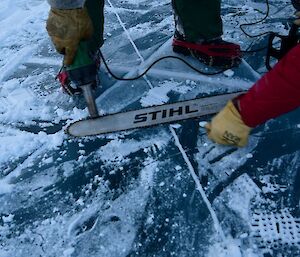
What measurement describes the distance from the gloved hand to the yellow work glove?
0.74m

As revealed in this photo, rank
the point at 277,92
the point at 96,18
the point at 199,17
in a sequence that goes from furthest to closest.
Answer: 1. the point at 199,17
2. the point at 96,18
3. the point at 277,92

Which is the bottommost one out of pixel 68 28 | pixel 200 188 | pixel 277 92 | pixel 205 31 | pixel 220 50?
pixel 200 188

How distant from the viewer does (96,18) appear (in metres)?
2.14

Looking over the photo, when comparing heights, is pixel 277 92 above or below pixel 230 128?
above

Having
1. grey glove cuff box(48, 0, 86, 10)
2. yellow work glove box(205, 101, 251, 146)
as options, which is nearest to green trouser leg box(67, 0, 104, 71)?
grey glove cuff box(48, 0, 86, 10)

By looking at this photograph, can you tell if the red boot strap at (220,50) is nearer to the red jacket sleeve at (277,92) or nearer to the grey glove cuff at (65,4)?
the red jacket sleeve at (277,92)

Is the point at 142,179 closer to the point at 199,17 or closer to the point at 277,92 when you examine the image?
the point at 277,92

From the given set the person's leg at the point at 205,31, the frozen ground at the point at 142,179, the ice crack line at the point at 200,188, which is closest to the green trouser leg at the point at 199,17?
the person's leg at the point at 205,31

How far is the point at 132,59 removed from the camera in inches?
99.1

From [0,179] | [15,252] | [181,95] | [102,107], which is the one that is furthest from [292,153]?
[0,179]

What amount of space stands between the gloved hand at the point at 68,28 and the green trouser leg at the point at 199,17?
77 centimetres

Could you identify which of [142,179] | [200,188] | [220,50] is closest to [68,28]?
[142,179]

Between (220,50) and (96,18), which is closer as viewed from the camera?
(96,18)

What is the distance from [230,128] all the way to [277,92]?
0.29 meters
